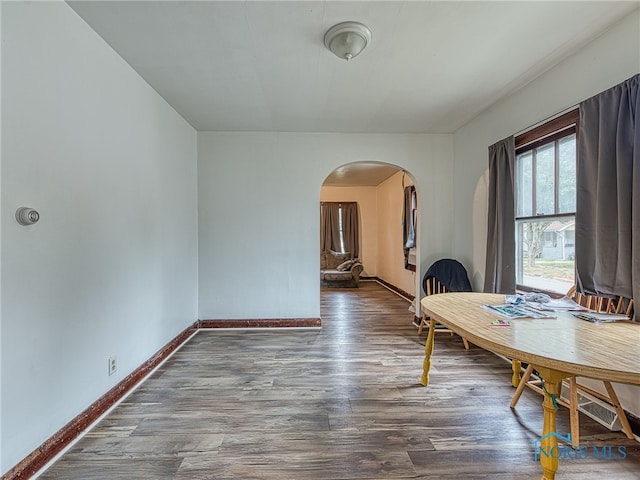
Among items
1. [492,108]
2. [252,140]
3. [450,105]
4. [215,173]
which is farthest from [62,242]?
[492,108]

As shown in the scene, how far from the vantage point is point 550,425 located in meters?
1.31

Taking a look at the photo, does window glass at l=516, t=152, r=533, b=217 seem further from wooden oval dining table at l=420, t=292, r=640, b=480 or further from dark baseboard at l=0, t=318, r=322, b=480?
dark baseboard at l=0, t=318, r=322, b=480

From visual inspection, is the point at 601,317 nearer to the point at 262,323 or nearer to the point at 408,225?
the point at 262,323

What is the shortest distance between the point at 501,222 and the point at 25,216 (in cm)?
339

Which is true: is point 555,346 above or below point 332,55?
below

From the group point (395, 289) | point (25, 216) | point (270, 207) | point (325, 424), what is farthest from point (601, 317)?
point (395, 289)

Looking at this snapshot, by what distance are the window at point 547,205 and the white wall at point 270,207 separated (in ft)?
4.13

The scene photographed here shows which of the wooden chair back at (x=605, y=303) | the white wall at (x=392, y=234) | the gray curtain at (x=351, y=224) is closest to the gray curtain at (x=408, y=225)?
the white wall at (x=392, y=234)

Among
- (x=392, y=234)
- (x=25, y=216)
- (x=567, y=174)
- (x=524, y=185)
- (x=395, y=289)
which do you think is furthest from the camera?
(x=392, y=234)

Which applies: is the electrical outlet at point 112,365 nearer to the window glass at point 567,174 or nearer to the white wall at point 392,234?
the window glass at point 567,174

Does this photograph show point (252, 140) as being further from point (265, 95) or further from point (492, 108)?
point (492, 108)

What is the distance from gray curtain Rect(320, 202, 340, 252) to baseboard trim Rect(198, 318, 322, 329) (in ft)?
14.0

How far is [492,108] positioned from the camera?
123 inches

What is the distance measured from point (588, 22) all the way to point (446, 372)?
8.69ft
